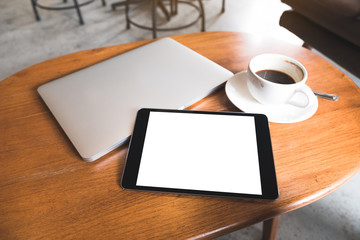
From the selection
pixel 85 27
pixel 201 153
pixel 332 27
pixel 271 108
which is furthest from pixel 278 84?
pixel 85 27

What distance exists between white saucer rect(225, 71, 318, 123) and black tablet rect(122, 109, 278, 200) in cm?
3

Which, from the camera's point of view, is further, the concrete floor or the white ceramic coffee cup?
the concrete floor

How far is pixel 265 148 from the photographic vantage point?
0.40 meters

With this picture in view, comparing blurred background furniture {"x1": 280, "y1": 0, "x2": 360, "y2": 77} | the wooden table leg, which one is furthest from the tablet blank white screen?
blurred background furniture {"x1": 280, "y1": 0, "x2": 360, "y2": 77}

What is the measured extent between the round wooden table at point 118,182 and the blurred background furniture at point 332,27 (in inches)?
19.3

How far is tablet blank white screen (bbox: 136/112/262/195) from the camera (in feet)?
1.18

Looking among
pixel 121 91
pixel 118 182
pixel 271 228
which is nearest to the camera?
pixel 118 182

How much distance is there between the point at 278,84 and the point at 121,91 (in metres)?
0.28

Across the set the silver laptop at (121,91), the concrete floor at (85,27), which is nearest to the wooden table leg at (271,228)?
the silver laptop at (121,91)

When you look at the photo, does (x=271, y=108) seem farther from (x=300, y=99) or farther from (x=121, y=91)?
(x=121, y=91)

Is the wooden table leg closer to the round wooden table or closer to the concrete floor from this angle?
the round wooden table

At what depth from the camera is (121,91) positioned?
48 centimetres

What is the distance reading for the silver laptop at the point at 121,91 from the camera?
1.36ft

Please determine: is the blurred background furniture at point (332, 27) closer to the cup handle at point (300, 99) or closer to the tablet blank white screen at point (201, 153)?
the cup handle at point (300, 99)
